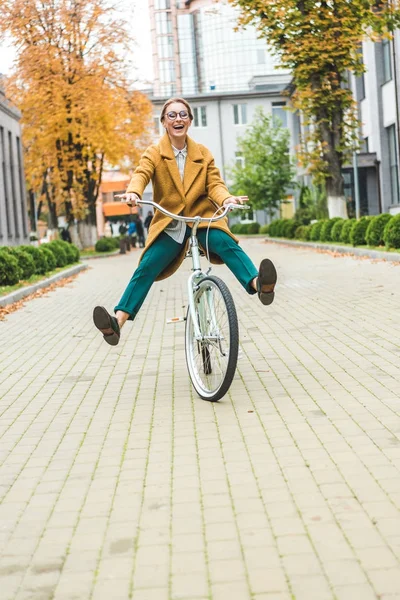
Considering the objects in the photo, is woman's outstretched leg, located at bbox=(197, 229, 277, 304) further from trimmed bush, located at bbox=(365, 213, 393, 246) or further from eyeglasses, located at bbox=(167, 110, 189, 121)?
trimmed bush, located at bbox=(365, 213, 393, 246)

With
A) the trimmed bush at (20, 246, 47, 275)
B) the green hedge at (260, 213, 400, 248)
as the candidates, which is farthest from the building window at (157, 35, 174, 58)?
the trimmed bush at (20, 246, 47, 275)

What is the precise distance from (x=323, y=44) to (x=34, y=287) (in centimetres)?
1374

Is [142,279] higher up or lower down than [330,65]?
lower down

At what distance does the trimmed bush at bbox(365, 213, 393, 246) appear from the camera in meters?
22.3

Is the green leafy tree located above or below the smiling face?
above

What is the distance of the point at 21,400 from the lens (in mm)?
6988

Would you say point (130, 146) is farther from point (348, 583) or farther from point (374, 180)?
point (348, 583)

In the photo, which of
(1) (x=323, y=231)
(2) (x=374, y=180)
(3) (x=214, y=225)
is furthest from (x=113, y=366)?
(2) (x=374, y=180)

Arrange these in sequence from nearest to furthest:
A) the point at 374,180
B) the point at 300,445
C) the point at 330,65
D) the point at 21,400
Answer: the point at 300,445
the point at 21,400
the point at 330,65
the point at 374,180

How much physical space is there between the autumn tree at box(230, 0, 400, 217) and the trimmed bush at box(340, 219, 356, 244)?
410 centimetres

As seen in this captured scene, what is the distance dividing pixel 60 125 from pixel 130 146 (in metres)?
4.67

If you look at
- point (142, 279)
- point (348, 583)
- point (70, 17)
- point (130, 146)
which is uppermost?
point (70, 17)

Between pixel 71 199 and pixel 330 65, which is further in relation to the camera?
pixel 71 199

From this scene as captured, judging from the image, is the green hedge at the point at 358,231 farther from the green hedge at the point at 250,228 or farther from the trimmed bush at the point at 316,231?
the green hedge at the point at 250,228
